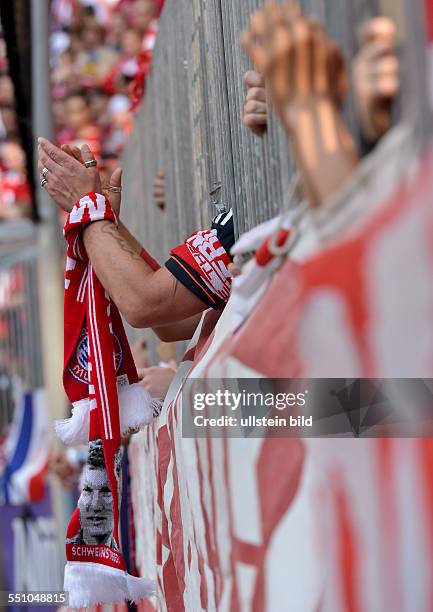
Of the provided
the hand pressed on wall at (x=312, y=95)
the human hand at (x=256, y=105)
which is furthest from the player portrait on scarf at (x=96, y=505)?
the hand pressed on wall at (x=312, y=95)

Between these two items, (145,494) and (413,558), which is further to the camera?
(145,494)

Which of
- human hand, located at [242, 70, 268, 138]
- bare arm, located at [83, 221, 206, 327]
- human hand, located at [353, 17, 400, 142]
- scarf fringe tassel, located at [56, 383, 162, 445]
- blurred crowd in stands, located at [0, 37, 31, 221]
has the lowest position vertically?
scarf fringe tassel, located at [56, 383, 162, 445]

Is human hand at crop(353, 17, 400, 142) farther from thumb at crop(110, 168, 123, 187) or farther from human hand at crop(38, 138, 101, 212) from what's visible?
thumb at crop(110, 168, 123, 187)

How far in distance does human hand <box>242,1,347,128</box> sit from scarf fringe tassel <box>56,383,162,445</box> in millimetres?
977

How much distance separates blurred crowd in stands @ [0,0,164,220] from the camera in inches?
302

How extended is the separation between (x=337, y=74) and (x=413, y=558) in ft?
1.45

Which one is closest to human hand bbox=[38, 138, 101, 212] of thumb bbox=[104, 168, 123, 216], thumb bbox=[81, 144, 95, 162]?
thumb bbox=[81, 144, 95, 162]

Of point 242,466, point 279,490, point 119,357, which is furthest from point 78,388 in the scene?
point 279,490

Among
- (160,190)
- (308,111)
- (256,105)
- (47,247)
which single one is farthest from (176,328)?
(47,247)

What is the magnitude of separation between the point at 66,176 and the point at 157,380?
0.54 meters

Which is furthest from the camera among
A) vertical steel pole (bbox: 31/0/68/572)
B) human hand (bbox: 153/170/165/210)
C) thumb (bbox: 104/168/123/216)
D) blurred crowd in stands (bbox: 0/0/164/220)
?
blurred crowd in stands (bbox: 0/0/164/220)

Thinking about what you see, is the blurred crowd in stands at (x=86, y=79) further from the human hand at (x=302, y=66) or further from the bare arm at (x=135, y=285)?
the human hand at (x=302, y=66)

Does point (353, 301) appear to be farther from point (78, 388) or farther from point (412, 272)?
point (78, 388)

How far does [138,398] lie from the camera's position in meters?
2.00
